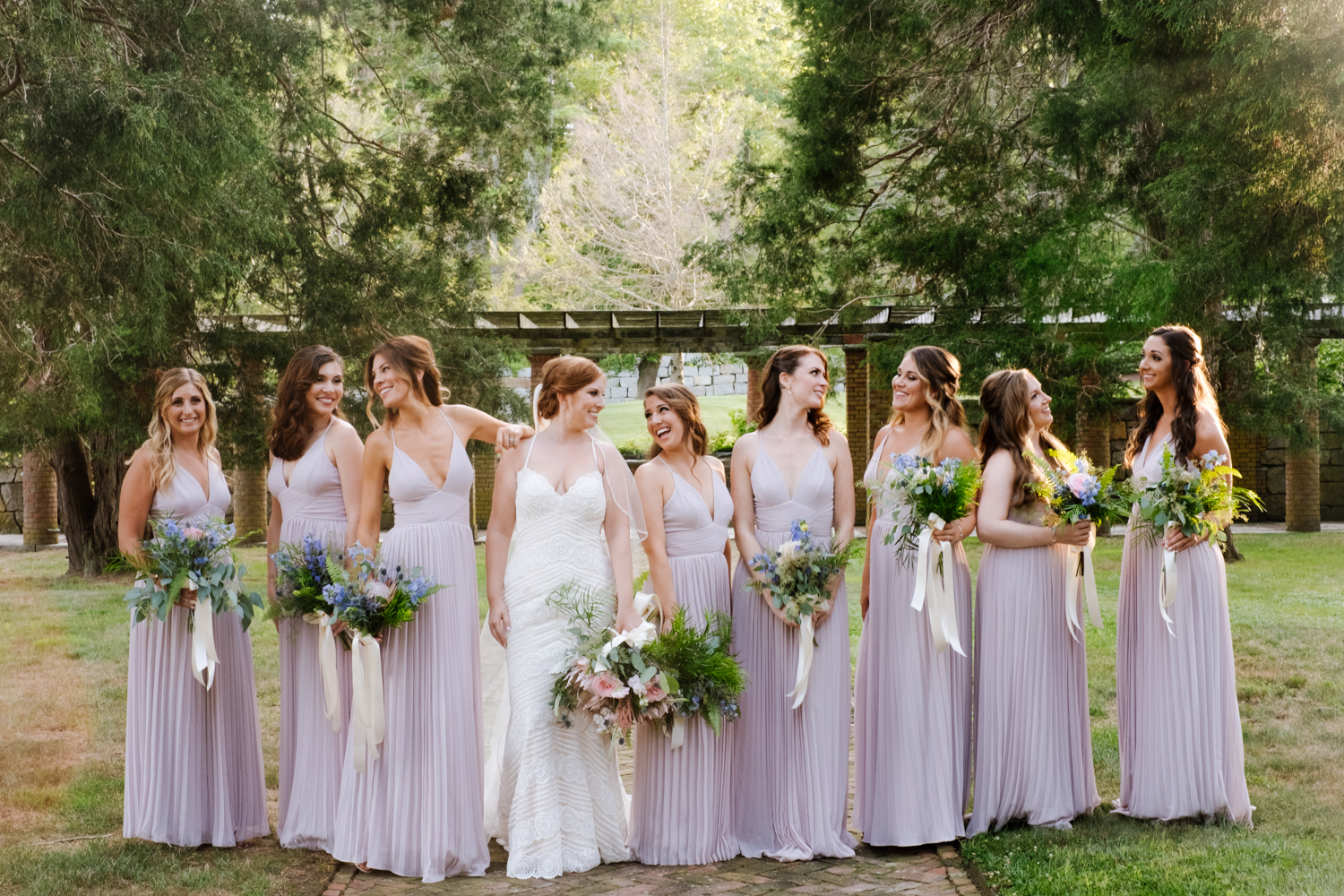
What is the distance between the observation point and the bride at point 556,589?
17.3 feet

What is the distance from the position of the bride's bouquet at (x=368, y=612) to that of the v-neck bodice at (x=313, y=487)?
0.49 meters

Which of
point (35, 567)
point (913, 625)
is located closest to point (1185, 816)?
point (913, 625)

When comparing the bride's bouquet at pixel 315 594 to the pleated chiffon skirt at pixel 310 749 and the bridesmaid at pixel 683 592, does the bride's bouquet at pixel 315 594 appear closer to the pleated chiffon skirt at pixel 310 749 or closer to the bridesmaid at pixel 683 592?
the pleated chiffon skirt at pixel 310 749

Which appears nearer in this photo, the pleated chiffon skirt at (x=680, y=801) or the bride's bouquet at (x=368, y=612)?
the bride's bouquet at (x=368, y=612)

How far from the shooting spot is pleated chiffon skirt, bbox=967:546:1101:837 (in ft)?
18.3

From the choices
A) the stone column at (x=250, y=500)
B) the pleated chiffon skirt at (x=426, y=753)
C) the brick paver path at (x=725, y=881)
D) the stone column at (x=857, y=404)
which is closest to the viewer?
the brick paver path at (x=725, y=881)

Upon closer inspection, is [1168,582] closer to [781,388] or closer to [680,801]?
[781,388]

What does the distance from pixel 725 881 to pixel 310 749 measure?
2018mm

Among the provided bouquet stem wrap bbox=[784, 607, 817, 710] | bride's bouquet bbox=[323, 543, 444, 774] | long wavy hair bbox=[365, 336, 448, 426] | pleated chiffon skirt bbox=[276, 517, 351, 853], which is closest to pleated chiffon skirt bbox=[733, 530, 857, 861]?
bouquet stem wrap bbox=[784, 607, 817, 710]

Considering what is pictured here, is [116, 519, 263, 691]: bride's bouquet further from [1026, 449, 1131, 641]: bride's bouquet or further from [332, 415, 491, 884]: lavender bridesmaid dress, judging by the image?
[1026, 449, 1131, 641]: bride's bouquet

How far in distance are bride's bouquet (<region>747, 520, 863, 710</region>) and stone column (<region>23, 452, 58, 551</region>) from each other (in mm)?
20393

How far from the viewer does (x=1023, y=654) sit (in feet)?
18.4

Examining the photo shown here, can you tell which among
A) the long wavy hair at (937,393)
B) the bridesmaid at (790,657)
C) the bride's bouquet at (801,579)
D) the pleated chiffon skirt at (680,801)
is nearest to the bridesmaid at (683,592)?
the pleated chiffon skirt at (680,801)

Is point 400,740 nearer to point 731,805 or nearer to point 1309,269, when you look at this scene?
point 731,805
